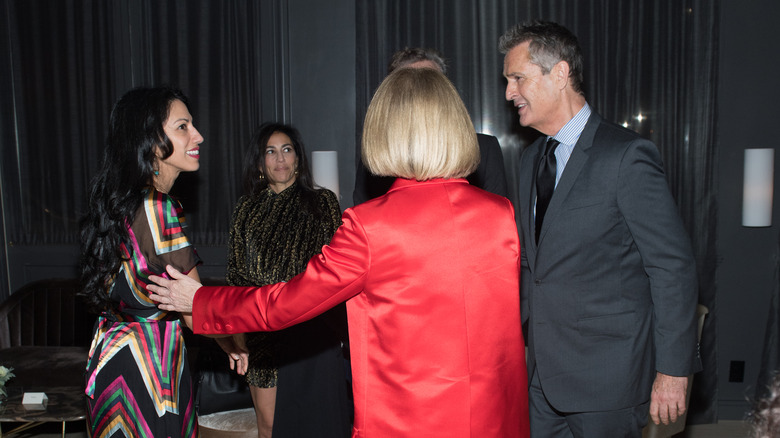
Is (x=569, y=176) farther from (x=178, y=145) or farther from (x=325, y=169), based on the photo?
(x=325, y=169)

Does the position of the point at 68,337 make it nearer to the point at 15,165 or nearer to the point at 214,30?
the point at 15,165

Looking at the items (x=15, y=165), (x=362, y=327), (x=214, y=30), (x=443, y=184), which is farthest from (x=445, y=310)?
(x=15, y=165)

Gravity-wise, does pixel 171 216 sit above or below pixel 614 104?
below

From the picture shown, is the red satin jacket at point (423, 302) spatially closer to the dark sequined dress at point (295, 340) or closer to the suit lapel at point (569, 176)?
the suit lapel at point (569, 176)

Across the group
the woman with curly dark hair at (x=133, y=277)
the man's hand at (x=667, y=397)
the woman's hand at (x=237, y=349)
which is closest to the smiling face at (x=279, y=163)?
the woman's hand at (x=237, y=349)

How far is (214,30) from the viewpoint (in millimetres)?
4812

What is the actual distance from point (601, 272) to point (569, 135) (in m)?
0.52

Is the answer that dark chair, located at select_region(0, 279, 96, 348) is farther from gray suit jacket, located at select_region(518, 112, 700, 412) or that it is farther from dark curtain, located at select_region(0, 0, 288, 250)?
gray suit jacket, located at select_region(518, 112, 700, 412)

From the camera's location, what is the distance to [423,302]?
1600 millimetres

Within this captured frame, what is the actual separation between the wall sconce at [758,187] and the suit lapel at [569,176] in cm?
253

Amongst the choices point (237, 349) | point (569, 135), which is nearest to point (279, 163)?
point (237, 349)

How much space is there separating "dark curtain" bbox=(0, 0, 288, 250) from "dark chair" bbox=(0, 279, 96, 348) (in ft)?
1.78

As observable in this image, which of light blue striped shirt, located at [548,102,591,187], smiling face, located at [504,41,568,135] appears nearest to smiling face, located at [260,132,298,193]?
smiling face, located at [504,41,568,135]

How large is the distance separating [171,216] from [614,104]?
3407 mm
